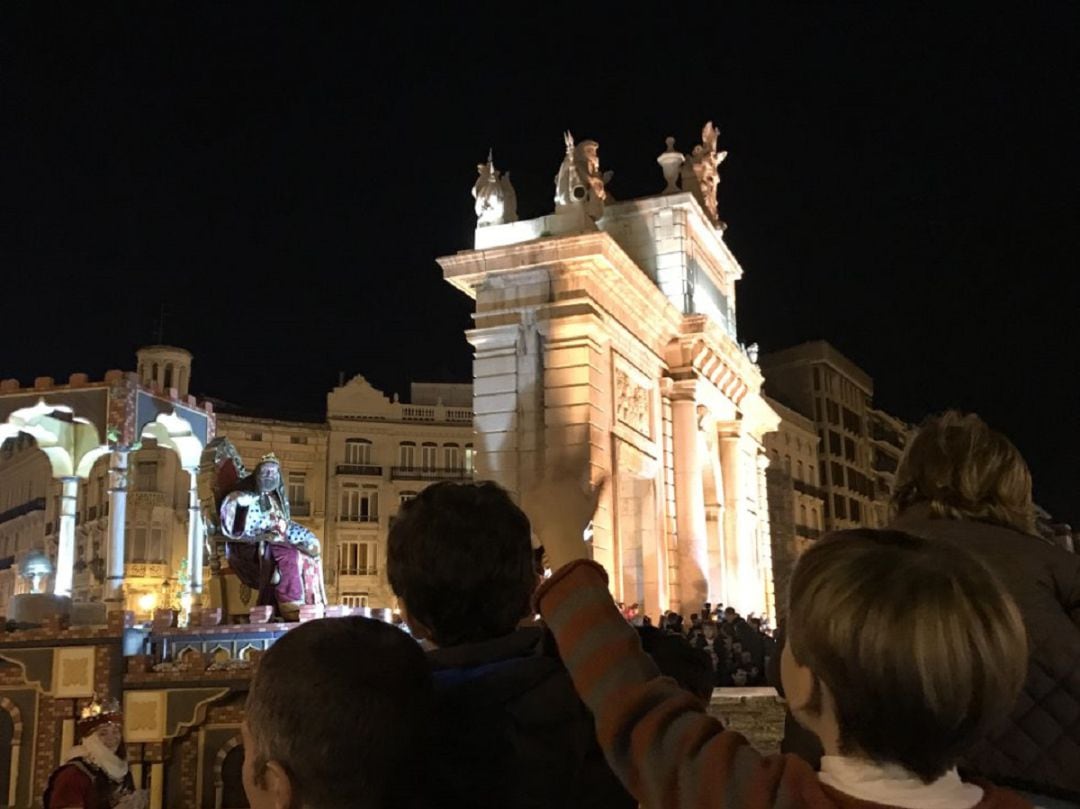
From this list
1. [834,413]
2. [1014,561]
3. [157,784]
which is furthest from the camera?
[834,413]

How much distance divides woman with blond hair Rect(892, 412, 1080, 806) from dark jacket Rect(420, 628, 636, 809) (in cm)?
102

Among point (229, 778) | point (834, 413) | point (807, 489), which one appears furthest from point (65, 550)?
point (834, 413)

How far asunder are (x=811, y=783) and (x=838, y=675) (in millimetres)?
192

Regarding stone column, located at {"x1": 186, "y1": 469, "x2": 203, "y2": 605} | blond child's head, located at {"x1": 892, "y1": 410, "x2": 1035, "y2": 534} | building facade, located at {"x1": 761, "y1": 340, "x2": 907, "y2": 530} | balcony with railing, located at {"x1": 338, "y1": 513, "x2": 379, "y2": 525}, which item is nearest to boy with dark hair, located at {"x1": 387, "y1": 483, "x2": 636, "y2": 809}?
blond child's head, located at {"x1": 892, "y1": 410, "x2": 1035, "y2": 534}

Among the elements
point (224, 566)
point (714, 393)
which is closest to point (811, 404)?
point (714, 393)

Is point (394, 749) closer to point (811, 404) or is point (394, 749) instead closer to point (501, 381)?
point (501, 381)

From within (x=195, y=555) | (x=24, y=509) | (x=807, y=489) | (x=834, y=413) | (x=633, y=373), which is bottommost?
(x=195, y=555)

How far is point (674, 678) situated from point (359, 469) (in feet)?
159

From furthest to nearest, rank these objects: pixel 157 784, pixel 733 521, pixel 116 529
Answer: pixel 733 521 < pixel 116 529 < pixel 157 784

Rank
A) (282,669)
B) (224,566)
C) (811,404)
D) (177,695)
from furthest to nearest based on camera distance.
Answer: (811,404) < (224,566) < (177,695) < (282,669)

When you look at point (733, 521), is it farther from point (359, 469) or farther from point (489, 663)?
point (489, 663)

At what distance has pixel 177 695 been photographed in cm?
974

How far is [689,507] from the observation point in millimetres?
26500

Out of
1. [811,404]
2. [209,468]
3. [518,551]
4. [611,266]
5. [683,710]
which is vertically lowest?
[683,710]
